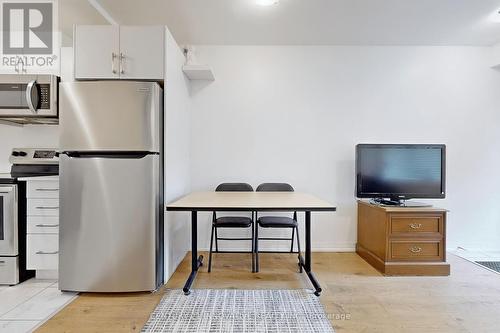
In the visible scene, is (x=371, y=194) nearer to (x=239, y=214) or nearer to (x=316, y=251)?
(x=316, y=251)

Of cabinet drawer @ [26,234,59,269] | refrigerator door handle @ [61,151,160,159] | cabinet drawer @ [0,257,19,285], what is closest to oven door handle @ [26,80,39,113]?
refrigerator door handle @ [61,151,160,159]

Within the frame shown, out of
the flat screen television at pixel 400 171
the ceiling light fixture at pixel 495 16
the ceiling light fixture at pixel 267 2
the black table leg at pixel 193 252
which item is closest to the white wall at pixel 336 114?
the flat screen television at pixel 400 171

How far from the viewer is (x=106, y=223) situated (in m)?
2.14

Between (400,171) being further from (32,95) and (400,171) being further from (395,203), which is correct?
(32,95)

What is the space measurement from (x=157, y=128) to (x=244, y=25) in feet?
5.00

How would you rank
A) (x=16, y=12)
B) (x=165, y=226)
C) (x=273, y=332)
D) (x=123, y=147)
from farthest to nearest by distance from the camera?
(x=16, y=12), (x=165, y=226), (x=123, y=147), (x=273, y=332)

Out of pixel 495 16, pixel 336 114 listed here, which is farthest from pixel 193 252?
pixel 495 16

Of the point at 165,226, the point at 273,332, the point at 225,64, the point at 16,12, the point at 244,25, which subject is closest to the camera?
the point at 273,332

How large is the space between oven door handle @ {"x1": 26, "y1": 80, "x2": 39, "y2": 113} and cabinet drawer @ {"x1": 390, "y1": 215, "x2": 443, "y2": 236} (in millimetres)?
3575

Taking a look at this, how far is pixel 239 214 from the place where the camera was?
10.9 ft

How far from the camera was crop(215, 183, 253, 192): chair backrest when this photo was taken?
3.07m

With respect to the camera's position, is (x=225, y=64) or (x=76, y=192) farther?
(x=225, y=64)

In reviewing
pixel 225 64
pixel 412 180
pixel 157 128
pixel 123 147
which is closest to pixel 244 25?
pixel 225 64

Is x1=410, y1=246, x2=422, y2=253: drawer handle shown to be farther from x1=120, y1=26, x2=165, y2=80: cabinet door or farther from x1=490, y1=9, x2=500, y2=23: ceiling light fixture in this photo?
x1=120, y1=26, x2=165, y2=80: cabinet door
